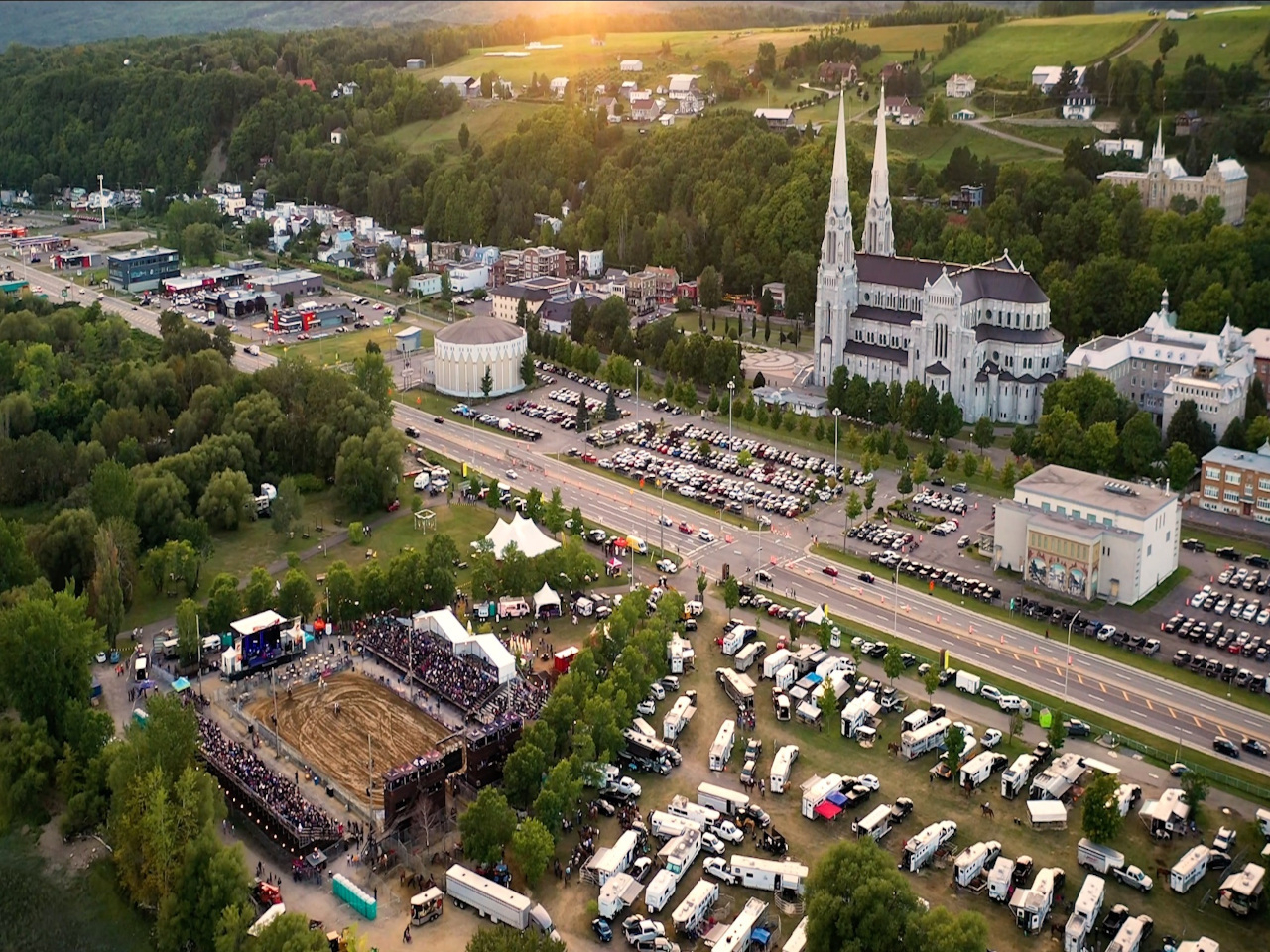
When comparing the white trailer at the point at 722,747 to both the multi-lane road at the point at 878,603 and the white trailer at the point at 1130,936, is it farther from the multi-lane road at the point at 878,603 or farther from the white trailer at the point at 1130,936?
the white trailer at the point at 1130,936

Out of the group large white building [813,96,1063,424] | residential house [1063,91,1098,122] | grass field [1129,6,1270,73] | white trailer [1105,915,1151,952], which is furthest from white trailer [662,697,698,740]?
grass field [1129,6,1270,73]

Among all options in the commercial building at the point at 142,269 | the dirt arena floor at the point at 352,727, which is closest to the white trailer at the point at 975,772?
the dirt arena floor at the point at 352,727

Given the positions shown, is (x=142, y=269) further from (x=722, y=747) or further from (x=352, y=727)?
(x=722, y=747)

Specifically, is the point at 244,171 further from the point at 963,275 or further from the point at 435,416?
the point at 963,275

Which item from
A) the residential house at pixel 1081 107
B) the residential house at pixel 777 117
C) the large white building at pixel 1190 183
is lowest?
the large white building at pixel 1190 183

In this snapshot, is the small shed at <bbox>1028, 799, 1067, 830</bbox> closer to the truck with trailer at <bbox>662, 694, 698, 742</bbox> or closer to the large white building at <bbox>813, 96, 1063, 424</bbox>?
the truck with trailer at <bbox>662, 694, 698, 742</bbox>
